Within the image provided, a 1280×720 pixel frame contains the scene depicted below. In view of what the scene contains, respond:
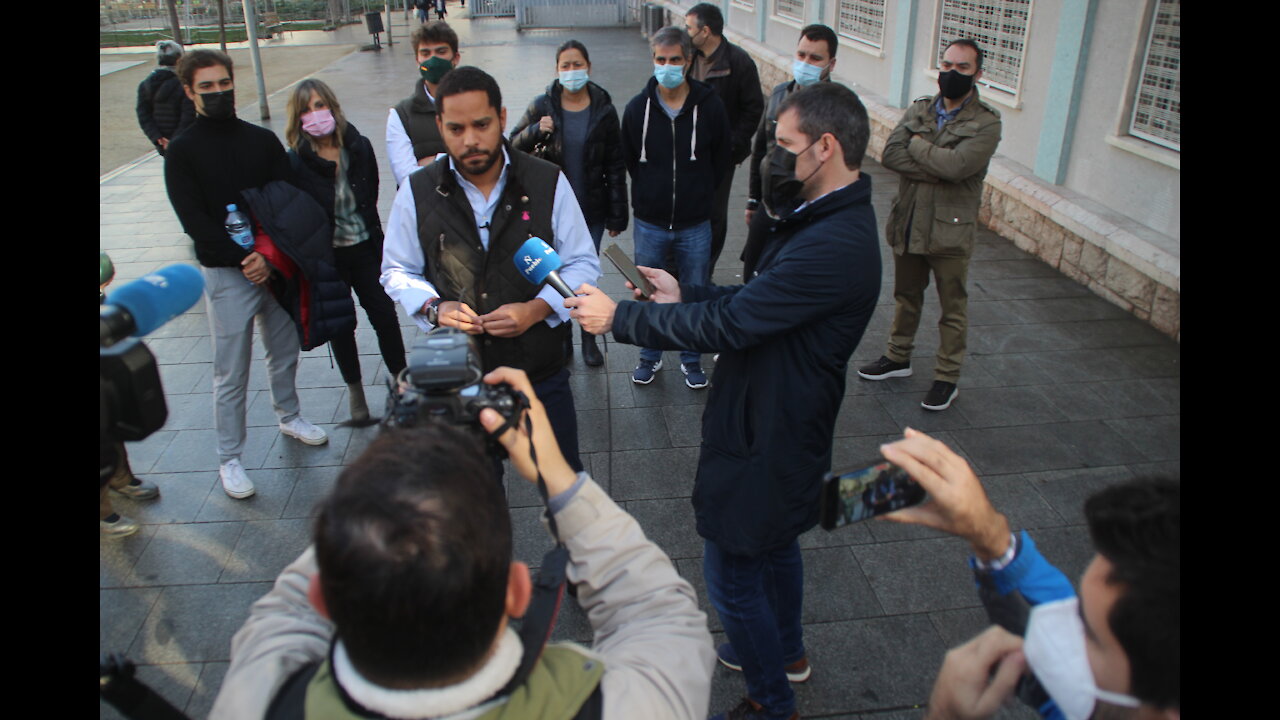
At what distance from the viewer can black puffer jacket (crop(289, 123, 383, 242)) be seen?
4.08 m

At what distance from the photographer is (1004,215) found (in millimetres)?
7406

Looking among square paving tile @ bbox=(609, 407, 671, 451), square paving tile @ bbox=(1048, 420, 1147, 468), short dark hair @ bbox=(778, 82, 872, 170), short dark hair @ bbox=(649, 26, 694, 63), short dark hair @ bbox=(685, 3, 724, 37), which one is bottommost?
square paving tile @ bbox=(609, 407, 671, 451)

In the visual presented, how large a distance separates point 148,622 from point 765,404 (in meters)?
2.59

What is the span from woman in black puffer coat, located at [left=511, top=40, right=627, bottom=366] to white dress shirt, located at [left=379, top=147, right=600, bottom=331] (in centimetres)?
205

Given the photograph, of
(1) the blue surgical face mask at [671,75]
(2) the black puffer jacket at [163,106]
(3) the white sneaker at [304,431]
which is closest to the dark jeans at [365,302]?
(3) the white sneaker at [304,431]

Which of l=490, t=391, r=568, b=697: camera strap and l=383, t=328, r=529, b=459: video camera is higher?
l=383, t=328, r=529, b=459: video camera

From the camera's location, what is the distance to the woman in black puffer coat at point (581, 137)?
5.06m

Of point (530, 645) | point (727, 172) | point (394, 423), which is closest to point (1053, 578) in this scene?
point (530, 645)

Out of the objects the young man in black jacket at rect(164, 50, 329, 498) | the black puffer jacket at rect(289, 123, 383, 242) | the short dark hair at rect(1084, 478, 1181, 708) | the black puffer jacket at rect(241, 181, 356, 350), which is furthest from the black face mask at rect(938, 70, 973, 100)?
the short dark hair at rect(1084, 478, 1181, 708)

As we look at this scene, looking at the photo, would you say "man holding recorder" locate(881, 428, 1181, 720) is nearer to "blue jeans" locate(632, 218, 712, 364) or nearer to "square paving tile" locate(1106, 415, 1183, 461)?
"square paving tile" locate(1106, 415, 1183, 461)

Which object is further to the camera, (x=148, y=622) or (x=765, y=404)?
(x=148, y=622)

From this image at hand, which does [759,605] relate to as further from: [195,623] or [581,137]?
[581,137]
